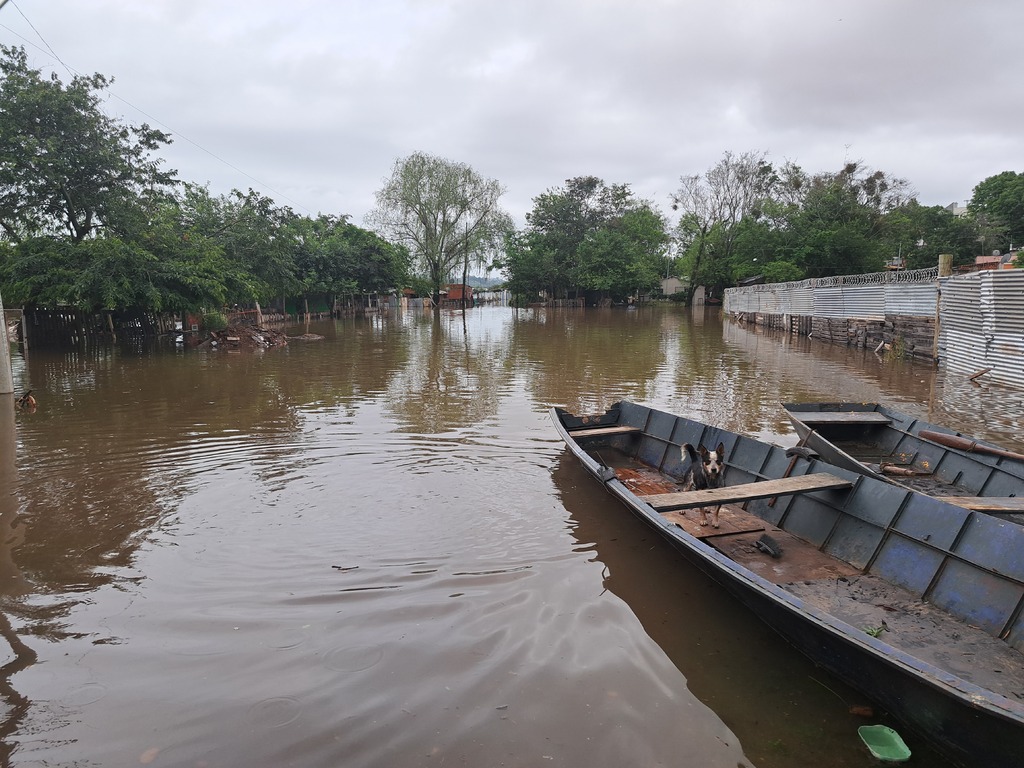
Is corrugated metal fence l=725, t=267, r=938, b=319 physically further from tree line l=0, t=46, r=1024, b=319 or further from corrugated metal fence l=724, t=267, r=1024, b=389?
tree line l=0, t=46, r=1024, b=319

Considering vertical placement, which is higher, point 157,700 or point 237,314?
point 237,314

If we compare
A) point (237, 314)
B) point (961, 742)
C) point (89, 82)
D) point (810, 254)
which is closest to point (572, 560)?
point (961, 742)

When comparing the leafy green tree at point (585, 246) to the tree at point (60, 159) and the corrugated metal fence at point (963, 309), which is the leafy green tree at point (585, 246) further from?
the tree at point (60, 159)

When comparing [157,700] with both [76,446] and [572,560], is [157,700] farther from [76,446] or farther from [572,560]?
[76,446]

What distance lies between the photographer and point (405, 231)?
179 feet

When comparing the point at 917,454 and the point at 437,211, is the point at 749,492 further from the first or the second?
the point at 437,211

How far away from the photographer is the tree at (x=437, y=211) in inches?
2028

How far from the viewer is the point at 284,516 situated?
6.48 meters

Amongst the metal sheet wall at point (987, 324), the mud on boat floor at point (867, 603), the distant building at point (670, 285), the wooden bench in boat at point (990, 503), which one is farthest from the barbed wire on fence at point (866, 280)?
the distant building at point (670, 285)

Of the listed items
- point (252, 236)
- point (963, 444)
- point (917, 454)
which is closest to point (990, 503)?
point (963, 444)

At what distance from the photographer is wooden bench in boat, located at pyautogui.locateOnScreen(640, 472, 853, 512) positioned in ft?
16.3

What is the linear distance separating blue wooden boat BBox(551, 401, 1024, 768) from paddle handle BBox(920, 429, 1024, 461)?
224cm

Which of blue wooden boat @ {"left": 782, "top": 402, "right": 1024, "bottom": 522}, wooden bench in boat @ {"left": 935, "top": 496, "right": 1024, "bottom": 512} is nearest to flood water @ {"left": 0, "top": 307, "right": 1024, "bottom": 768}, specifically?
blue wooden boat @ {"left": 782, "top": 402, "right": 1024, "bottom": 522}

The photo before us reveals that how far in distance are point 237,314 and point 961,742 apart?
118 feet
